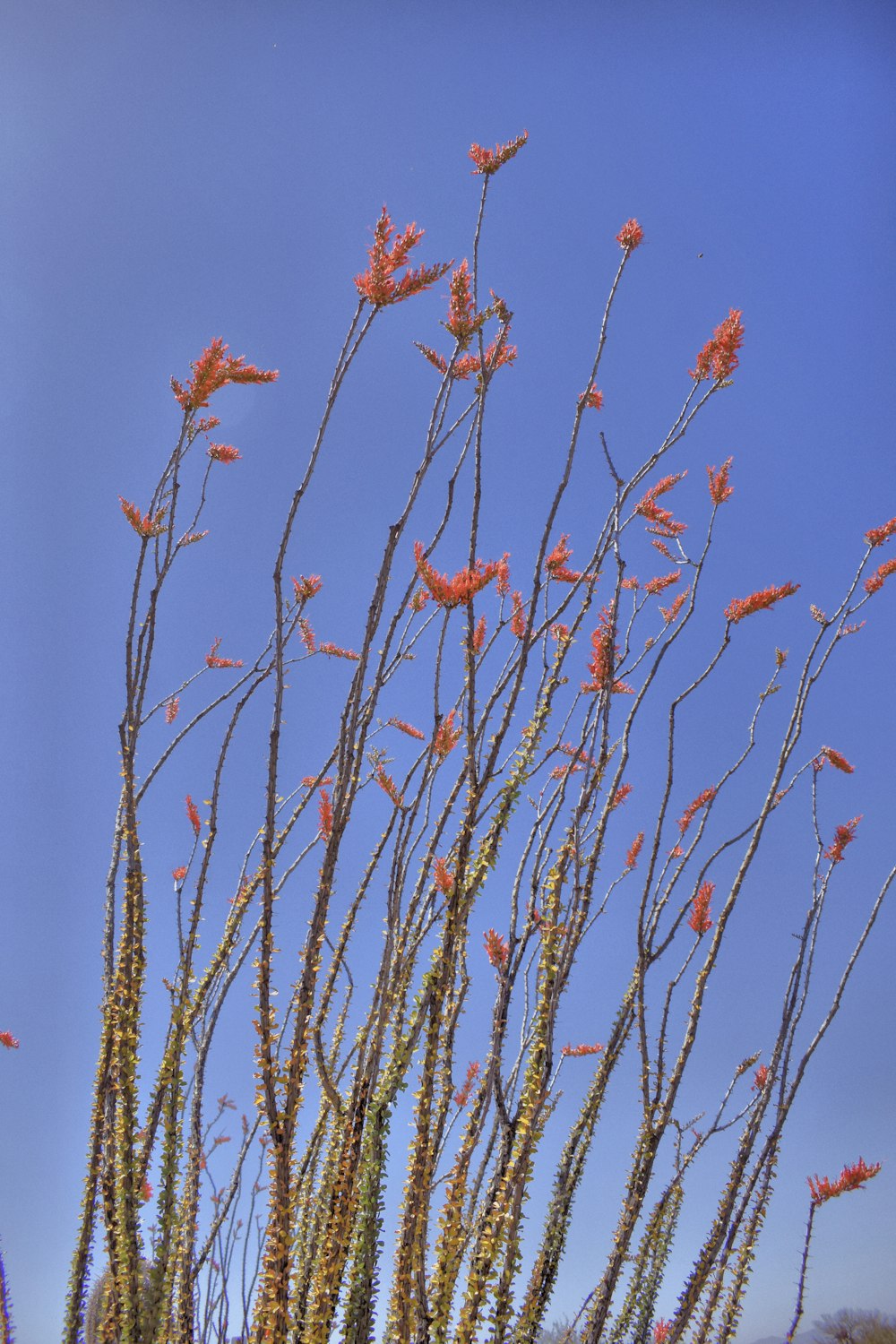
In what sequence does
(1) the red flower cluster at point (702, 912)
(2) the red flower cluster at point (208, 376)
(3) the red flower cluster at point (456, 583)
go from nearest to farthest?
1. (3) the red flower cluster at point (456, 583)
2. (2) the red flower cluster at point (208, 376)
3. (1) the red flower cluster at point (702, 912)

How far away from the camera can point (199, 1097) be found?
8.28ft

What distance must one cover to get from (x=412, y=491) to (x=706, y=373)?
4.68ft

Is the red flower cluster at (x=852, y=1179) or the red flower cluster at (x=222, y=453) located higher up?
the red flower cluster at (x=222, y=453)

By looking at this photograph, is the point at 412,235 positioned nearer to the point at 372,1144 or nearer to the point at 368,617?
the point at 368,617

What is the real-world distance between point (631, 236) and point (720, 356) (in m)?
0.46

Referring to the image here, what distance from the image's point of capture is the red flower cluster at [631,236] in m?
2.57

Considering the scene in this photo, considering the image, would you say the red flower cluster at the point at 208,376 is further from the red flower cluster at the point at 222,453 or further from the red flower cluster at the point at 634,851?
the red flower cluster at the point at 634,851

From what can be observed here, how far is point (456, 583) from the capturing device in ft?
5.43

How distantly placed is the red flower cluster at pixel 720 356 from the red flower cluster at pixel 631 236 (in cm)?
40

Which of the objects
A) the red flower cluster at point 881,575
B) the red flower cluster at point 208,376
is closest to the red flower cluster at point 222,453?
the red flower cluster at point 208,376

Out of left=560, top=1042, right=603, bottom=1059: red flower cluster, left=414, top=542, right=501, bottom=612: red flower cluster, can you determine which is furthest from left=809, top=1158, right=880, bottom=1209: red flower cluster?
left=414, top=542, right=501, bottom=612: red flower cluster

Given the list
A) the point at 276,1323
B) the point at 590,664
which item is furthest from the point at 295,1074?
the point at 590,664

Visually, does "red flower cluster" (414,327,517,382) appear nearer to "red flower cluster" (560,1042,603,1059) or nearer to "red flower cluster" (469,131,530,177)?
"red flower cluster" (469,131,530,177)

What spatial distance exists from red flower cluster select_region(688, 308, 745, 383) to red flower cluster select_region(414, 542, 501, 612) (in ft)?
4.86
